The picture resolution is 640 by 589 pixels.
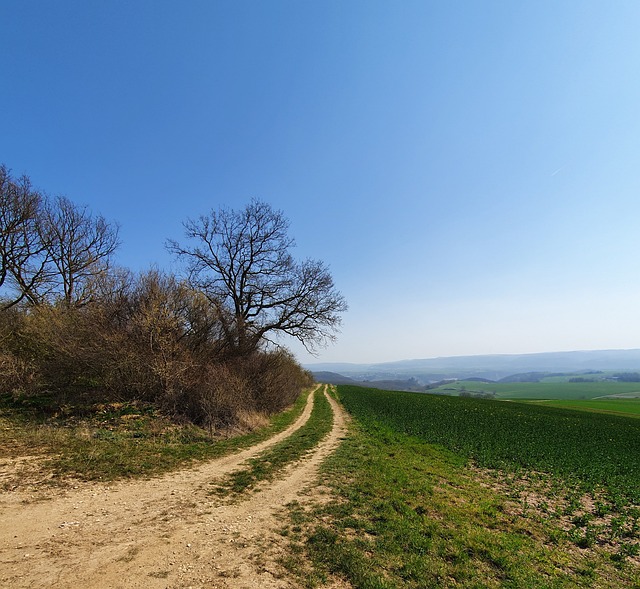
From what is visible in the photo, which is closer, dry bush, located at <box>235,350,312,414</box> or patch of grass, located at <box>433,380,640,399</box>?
dry bush, located at <box>235,350,312,414</box>

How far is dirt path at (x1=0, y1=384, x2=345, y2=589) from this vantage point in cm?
420

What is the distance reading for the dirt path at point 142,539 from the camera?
4.20 meters

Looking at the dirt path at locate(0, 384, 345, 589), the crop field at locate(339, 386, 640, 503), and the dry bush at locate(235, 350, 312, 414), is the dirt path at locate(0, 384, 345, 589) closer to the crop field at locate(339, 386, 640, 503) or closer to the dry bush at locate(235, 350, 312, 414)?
the crop field at locate(339, 386, 640, 503)

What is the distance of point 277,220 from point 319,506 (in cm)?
2359

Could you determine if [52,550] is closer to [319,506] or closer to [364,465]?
[319,506]

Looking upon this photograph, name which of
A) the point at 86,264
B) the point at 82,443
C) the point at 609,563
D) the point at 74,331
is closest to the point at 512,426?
the point at 609,563

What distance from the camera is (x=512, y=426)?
2403 cm

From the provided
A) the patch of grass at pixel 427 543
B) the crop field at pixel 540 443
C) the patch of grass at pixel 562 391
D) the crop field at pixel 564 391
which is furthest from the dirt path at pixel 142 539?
the patch of grass at pixel 562 391

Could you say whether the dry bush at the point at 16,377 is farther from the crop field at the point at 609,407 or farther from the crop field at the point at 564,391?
the crop field at the point at 564,391

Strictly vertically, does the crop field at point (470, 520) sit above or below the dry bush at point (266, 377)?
below

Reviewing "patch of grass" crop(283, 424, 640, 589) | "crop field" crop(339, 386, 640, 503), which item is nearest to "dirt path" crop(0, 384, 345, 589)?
"patch of grass" crop(283, 424, 640, 589)

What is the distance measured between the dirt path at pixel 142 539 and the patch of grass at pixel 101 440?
1.56m

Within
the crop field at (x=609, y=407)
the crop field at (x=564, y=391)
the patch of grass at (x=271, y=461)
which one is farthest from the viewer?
the crop field at (x=564, y=391)

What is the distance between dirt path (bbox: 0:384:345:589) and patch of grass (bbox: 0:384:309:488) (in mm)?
1563
